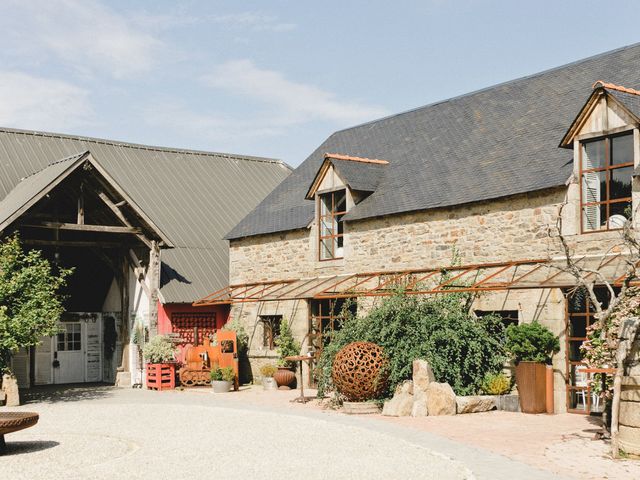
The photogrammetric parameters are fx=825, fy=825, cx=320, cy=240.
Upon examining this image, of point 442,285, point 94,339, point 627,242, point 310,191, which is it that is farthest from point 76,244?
point 627,242

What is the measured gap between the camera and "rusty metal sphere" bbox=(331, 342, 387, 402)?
15.1 m

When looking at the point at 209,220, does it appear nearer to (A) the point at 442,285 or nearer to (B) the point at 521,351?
(A) the point at 442,285

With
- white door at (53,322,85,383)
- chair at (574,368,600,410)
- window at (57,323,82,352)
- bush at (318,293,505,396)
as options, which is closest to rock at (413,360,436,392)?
bush at (318,293,505,396)

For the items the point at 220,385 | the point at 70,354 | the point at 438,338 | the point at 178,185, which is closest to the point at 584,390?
the point at 438,338

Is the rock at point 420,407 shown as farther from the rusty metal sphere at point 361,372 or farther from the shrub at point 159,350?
the shrub at point 159,350

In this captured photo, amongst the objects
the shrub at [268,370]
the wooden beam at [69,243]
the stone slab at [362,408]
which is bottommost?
the stone slab at [362,408]

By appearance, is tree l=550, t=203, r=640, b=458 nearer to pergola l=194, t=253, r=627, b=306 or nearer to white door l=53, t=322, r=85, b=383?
pergola l=194, t=253, r=627, b=306

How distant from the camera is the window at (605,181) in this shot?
14.5 m

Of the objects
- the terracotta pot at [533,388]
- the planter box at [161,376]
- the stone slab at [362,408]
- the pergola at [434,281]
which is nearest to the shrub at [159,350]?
the planter box at [161,376]

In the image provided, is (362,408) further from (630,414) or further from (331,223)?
(331,223)

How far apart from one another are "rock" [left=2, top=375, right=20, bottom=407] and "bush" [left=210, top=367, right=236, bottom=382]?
4641 millimetres

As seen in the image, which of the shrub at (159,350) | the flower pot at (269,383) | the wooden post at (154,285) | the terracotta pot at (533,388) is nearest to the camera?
the terracotta pot at (533,388)

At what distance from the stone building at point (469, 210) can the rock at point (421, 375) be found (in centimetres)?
178

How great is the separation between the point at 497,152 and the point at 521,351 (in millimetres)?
4875
